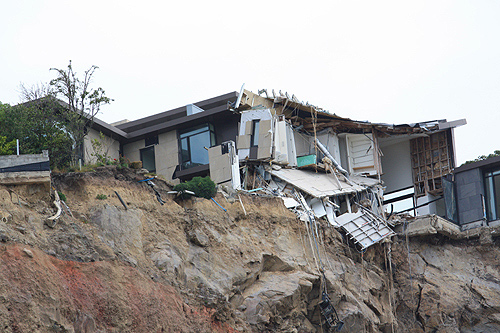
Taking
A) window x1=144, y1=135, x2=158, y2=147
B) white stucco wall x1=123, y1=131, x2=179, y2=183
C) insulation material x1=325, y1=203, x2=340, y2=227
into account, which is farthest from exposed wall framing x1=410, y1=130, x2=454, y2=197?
window x1=144, y1=135, x2=158, y2=147

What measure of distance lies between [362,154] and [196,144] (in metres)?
8.99

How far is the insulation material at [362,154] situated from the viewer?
124 ft

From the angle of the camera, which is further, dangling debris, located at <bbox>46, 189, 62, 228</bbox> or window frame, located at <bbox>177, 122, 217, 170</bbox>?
window frame, located at <bbox>177, 122, 217, 170</bbox>

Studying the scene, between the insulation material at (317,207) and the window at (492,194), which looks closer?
the insulation material at (317,207)

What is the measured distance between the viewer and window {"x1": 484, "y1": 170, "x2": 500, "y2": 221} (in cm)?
3572

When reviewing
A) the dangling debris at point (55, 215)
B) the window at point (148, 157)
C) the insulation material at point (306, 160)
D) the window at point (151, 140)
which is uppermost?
the window at point (151, 140)

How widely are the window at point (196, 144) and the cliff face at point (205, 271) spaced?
6773 mm

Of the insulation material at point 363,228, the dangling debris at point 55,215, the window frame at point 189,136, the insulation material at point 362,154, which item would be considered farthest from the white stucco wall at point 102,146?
A: the insulation material at point 362,154

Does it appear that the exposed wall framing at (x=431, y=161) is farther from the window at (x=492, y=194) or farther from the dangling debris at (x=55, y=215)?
the dangling debris at (x=55, y=215)

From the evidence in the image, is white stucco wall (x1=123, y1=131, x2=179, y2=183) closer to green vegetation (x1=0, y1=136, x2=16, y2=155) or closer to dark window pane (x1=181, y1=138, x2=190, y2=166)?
dark window pane (x1=181, y1=138, x2=190, y2=166)

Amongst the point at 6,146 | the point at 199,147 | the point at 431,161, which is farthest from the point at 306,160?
the point at 6,146

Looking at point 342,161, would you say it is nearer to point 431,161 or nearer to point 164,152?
point 431,161

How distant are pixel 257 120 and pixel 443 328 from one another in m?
13.0

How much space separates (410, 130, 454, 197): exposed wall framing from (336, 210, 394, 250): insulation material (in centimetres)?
629
